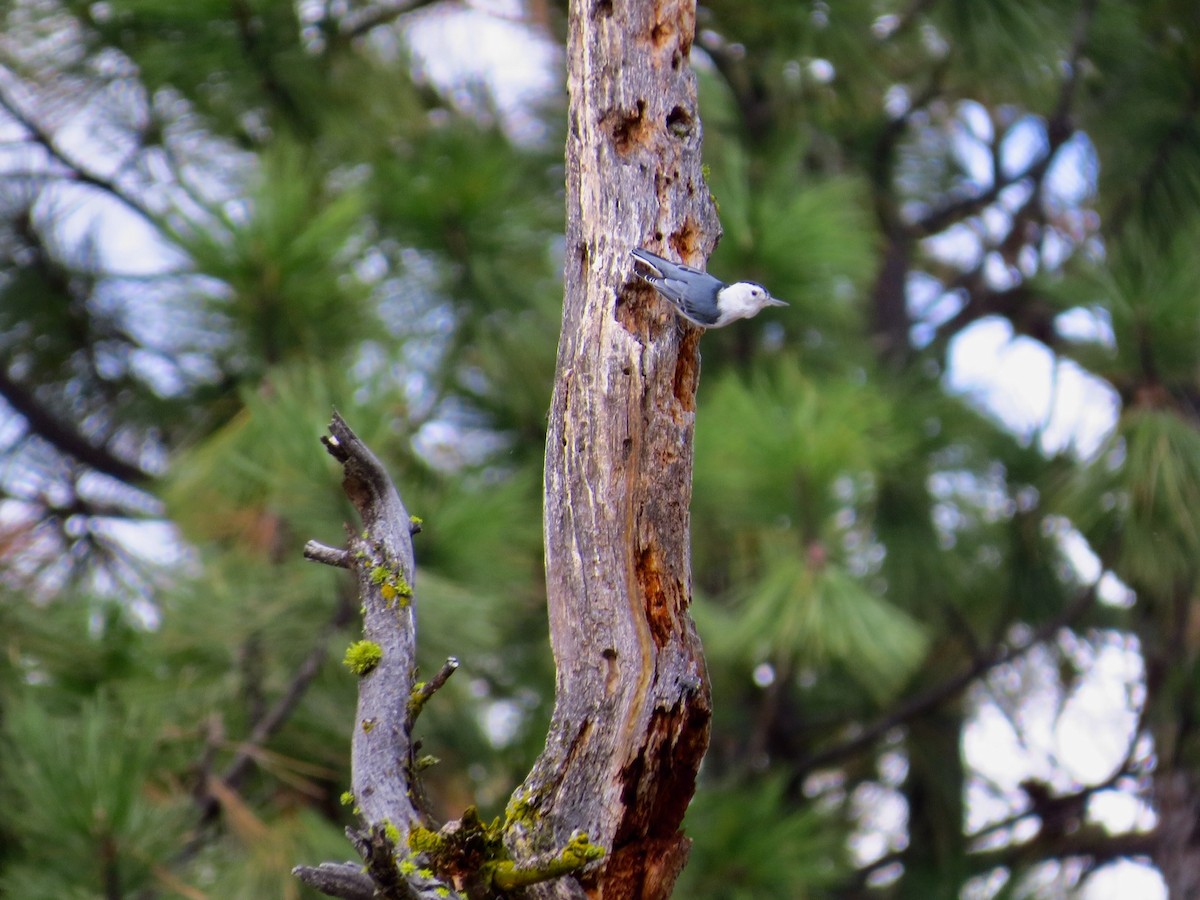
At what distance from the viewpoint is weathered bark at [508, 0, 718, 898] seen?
1.27 metres

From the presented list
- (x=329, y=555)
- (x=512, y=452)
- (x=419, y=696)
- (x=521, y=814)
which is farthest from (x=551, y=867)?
(x=512, y=452)

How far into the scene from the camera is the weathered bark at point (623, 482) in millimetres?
1268

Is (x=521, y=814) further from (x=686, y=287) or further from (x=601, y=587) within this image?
(x=686, y=287)

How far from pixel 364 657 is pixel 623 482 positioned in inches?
12.0

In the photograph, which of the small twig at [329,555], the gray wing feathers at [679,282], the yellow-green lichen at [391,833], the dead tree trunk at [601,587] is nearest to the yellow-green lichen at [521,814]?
the dead tree trunk at [601,587]

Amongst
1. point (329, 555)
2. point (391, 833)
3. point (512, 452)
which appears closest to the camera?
point (391, 833)

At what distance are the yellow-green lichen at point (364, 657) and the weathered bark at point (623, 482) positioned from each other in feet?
0.58

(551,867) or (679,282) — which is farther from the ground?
(679,282)

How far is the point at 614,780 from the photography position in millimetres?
1257

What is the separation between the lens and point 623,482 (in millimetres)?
1360

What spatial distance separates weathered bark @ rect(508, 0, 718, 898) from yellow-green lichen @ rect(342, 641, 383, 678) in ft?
0.58

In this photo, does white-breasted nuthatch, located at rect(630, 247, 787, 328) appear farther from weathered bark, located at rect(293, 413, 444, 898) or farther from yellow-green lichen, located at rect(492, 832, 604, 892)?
yellow-green lichen, located at rect(492, 832, 604, 892)

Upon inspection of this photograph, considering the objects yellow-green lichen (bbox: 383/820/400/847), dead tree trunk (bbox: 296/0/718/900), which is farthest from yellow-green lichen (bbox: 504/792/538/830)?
yellow-green lichen (bbox: 383/820/400/847)

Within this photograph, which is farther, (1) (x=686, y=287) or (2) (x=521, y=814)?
(1) (x=686, y=287)
